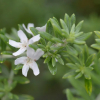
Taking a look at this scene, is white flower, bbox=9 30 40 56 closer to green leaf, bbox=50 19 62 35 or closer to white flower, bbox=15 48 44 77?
white flower, bbox=15 48 44 77

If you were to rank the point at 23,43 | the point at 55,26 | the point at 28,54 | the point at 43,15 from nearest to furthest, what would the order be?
the point at 55,26, the point at 28,54, the point at 23,43, the point at 43,15

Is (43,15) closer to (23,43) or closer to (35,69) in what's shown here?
(23,43)

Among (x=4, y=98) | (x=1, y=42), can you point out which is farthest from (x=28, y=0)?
(x=4, y=98)

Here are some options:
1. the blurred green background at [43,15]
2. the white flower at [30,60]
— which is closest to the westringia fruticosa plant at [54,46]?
the white flower at [30,60]

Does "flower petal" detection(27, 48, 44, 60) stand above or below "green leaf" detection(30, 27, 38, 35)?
below

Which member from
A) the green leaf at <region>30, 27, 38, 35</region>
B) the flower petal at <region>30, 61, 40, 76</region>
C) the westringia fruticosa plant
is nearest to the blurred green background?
the westringia fruticosa plant

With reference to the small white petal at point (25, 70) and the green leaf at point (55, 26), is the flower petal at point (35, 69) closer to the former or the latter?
the small white petal at point (25, 70)

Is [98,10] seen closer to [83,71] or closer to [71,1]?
[71,1]

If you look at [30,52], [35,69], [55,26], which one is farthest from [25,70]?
[55,26]
